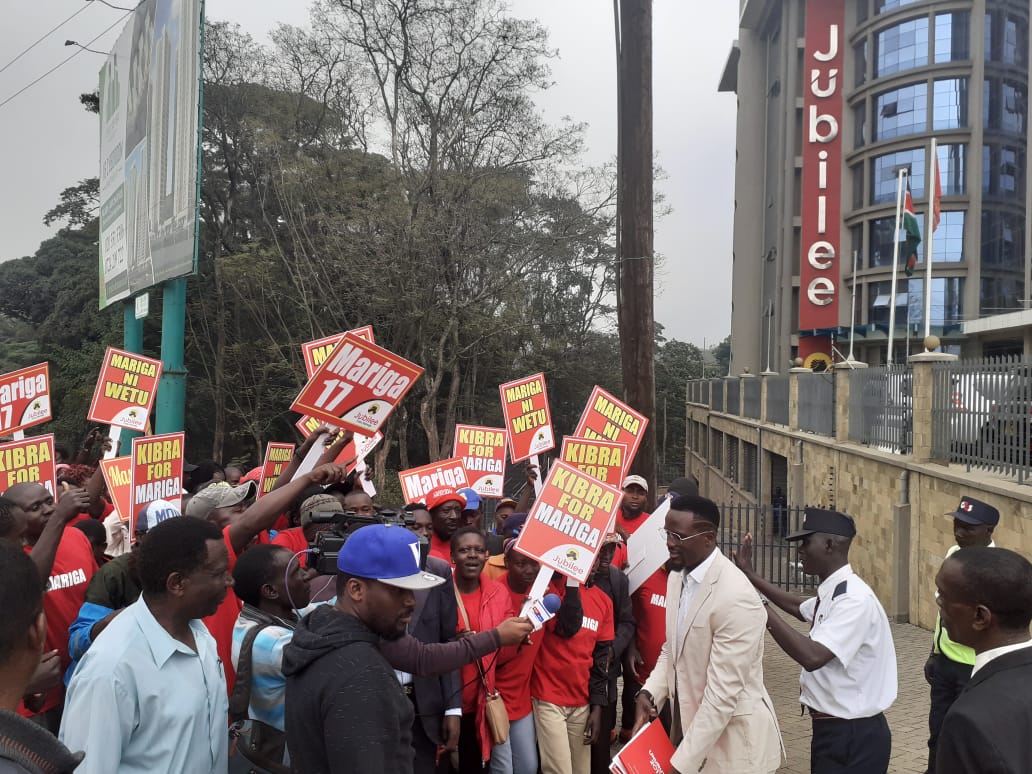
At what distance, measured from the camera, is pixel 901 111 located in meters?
41.5

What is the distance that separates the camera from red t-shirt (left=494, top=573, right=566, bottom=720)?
482cm

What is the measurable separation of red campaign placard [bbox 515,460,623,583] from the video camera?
0.68 metres

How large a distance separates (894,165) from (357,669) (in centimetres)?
4453

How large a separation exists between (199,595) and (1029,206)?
4486 centimetres

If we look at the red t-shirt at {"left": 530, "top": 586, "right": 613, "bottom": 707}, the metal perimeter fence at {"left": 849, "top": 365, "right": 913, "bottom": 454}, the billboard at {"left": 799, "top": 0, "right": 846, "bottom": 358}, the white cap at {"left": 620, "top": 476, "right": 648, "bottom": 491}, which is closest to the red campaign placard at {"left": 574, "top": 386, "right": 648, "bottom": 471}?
the white cap at {"left": 620, "top": 476, "right": 648, "bottom": 491}

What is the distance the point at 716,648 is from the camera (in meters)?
3.68

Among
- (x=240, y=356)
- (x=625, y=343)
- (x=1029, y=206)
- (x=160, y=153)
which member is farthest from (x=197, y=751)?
(x=1029, y=206)

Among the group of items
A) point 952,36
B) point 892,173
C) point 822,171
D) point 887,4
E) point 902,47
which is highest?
point 887,4

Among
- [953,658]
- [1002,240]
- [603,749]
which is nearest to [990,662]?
[953,658]

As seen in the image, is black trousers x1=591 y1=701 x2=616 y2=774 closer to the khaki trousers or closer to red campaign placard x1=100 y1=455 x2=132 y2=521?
the khaki trousers

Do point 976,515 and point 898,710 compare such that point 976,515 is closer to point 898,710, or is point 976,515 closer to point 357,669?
point 898,710

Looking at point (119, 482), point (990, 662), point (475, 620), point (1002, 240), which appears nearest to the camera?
point (990, 662)

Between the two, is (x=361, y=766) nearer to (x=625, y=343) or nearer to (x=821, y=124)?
(x=625, y=343)

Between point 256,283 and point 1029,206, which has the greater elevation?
point 1029,206
